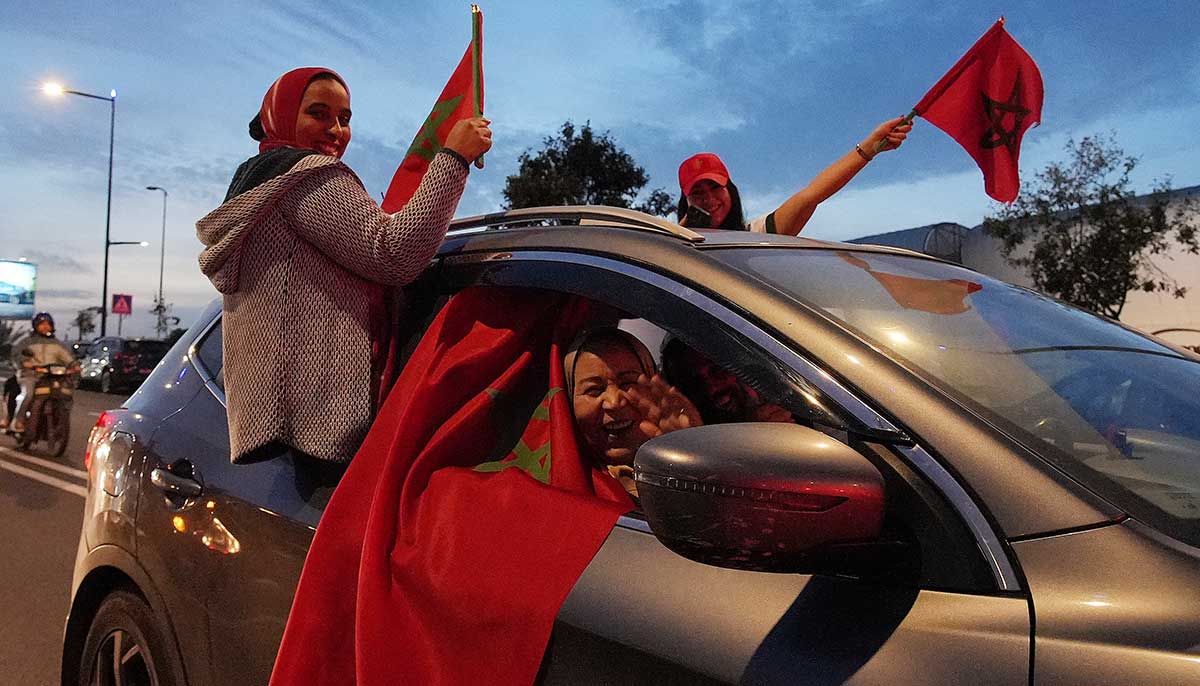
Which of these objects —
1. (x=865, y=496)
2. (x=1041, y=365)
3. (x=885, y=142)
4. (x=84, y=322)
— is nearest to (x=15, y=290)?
(x=84, y=322)

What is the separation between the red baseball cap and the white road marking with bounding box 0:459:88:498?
23.2 feet

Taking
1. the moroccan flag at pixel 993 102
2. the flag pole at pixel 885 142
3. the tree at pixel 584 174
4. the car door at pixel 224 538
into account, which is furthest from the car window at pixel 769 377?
the tree at pixel 584 174

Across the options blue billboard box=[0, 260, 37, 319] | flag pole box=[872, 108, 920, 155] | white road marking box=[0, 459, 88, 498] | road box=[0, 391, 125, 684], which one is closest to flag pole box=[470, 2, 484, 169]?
flag pole box=[872, 108, 920, 155]

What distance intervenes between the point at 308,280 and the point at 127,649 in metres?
1.11

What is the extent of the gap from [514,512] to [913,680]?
753 millimetres

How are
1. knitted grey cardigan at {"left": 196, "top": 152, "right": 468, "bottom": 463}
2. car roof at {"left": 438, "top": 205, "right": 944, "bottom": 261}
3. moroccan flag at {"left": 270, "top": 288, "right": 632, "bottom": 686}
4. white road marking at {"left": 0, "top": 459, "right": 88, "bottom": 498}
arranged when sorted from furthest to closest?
white road marking at {"left": 0, "top": 459, "right": 88, "bottom": 498}, knitted grey cardigan at {"left": 196, "top": 152, "right": 468, "bottom": 463}, car roof at {"left": 438, "top": 205, "right": 944, "bottom": 261}, moroccan flag at {"left": 270, "top": 288, "right": 632, "bottom": 686}

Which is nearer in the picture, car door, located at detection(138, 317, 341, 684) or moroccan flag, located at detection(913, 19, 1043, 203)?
car door, located at detection(138, 317, 341, 684)

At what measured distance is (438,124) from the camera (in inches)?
111

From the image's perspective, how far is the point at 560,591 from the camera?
1494mm

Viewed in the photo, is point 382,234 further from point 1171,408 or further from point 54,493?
point 54,493

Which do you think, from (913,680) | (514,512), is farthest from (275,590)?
(913,680)

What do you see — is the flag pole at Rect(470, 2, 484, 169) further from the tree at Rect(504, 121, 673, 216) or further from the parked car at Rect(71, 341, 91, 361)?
the parked car at Rect(71, 341, 91, 361)

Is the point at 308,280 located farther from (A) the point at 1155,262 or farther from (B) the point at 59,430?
(A) the point at 1155,262

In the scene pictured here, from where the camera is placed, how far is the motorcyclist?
38.3 feet
